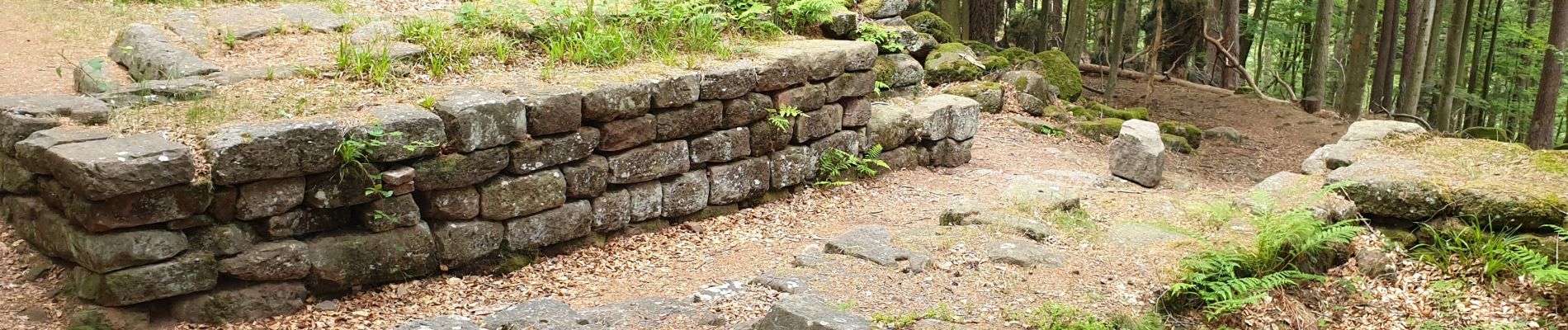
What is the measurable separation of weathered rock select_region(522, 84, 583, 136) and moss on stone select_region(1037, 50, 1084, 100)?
8914mm

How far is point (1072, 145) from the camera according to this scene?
12.2m

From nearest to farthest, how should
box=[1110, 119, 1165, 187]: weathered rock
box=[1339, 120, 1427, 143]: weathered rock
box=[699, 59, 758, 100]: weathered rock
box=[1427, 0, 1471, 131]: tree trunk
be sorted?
1. box=[699, 59, 758, 100]: weathered rock
2. box=[1339, 120, 1427, 143]: weathered rock
3. box=[1110, 119, 1165, 187]: weathered rock
4. box=[1427, 0, 1471, 131]: tree trunk

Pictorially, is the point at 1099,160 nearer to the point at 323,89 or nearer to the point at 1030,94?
the point at 1030,94

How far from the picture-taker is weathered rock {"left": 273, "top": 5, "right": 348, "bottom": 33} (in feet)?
28.1

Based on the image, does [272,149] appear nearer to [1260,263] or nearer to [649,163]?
[649,163]

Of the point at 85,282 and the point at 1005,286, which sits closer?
the point at 85,282

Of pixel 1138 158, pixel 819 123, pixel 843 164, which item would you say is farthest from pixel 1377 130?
pixel 819 123

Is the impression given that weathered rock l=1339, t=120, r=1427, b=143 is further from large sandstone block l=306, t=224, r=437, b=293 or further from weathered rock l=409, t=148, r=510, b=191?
large sandstone block l=306, t=224, r=437, b=293

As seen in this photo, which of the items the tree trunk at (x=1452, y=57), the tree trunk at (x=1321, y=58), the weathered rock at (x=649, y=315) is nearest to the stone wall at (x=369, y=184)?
the weathered rock at (x=649, y=315)

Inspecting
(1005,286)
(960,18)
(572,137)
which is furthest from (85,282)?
(960,18)

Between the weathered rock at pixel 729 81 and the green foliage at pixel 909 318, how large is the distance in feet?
9.09

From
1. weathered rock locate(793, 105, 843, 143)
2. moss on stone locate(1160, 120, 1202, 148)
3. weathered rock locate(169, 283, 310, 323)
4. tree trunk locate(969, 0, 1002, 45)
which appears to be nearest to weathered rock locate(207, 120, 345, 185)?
weathered rock locate(169, 283, 310, 323)

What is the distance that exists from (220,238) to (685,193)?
331 cm

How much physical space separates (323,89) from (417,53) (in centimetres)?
86
